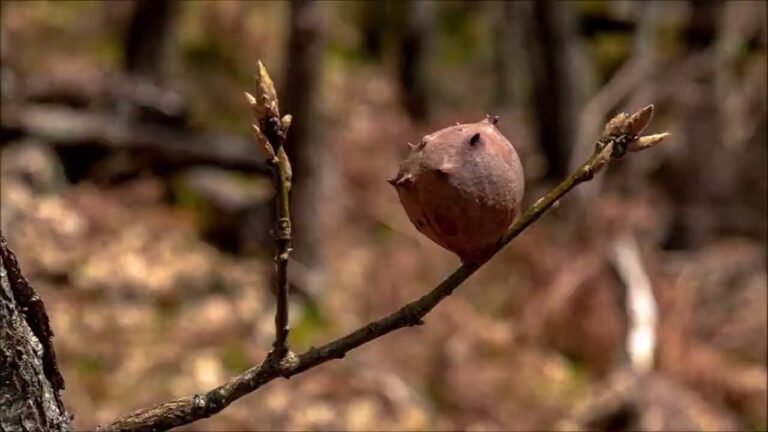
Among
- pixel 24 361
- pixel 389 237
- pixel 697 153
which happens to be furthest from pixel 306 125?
pixel 24 361

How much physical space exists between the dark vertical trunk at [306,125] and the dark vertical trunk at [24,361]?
1.98 m

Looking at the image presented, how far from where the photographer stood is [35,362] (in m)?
0.83

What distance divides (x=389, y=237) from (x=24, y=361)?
322 cm

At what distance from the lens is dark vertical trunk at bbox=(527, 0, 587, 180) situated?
144 inches

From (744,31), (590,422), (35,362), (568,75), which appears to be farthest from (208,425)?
(744,31)

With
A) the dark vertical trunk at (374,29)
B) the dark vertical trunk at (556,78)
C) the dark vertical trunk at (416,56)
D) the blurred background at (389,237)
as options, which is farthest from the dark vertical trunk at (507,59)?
the dark vertical trunk at (374,29)

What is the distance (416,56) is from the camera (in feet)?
19.2

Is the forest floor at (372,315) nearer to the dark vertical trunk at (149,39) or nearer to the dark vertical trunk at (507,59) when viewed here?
the dark vertical trunk at (149,39)

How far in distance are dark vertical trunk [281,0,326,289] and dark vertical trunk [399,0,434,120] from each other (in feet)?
8.02

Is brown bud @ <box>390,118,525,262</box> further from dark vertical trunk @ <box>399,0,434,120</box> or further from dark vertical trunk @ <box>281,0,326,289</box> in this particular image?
dark vertical trunk @ <box>399,0,434,120</box>

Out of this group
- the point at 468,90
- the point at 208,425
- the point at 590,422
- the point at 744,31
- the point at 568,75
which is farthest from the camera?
the point at 468,90

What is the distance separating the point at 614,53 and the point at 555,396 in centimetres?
311

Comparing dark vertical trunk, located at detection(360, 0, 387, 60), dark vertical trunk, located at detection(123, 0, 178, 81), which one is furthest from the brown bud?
dark vertical trunk, located at detection(360, 0, 387, 60)

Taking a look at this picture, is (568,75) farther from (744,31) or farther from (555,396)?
(555,396)
